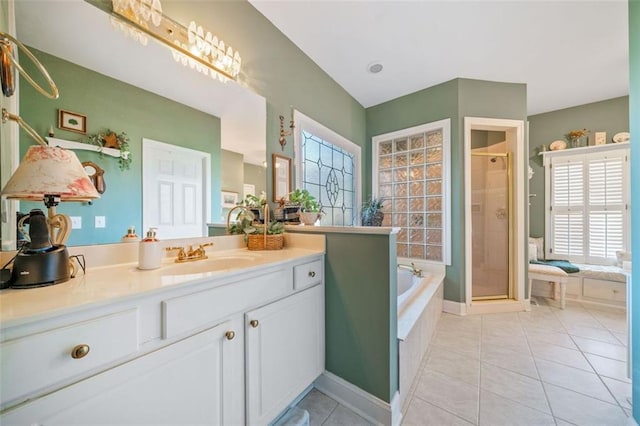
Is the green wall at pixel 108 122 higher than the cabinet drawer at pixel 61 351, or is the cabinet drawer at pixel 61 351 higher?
the green wall at pixel 108 122

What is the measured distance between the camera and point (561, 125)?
141 inches

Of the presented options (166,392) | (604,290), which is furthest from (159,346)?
(604,290)

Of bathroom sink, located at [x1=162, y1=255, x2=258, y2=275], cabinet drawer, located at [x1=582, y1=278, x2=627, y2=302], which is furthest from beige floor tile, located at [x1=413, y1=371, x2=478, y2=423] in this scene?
cabinet drawer, located at [x1=582, y1=278, x2=627, y2=302]

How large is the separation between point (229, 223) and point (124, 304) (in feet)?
3.05

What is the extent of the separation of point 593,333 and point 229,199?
344 centimetres

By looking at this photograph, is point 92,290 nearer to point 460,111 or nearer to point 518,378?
point 518,378

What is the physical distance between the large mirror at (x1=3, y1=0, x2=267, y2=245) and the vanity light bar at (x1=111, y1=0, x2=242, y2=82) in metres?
0.05

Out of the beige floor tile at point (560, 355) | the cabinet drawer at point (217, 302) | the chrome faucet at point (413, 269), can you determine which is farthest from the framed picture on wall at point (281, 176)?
the beige floor tile at point (560, 355)

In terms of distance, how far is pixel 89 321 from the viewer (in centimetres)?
61

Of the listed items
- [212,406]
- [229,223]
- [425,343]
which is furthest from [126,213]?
[425,343]

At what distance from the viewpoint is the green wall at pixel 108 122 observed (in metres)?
0.90

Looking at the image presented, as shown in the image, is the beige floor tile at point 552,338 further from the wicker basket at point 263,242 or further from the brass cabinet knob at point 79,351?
the brass cabinet knob at point 79,351

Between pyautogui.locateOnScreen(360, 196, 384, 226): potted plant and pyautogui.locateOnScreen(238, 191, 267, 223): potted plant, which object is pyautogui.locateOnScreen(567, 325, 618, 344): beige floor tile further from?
pyautogui.locateOnScreen(238, 191, 267, 223): potted plant

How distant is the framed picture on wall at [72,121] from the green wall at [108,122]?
0.01 metres
